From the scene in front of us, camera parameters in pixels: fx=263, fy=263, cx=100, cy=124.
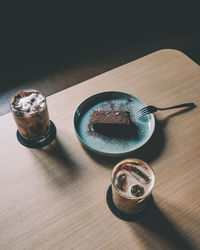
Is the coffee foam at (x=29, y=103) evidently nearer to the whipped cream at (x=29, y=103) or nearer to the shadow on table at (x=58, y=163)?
the whipped cream at (x=29, y=103)

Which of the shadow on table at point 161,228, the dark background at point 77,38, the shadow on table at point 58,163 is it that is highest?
the shadow on table at point 58,163

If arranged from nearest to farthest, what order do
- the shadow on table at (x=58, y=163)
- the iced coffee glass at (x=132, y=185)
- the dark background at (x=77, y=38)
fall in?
the iced coffee glass at (x=132, y=185) → the shadow on table at (x=58, y=163) → the dark background at (x=77, y=38)

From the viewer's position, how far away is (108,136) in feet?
3.23

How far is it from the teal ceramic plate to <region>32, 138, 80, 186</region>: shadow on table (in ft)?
0.27

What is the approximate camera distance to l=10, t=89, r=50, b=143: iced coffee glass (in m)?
0.89

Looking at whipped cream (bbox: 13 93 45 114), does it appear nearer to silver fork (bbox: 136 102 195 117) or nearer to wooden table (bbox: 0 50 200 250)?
wooden table (bbox: 0 50 200 250)

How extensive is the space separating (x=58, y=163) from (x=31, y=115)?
0.63 ft

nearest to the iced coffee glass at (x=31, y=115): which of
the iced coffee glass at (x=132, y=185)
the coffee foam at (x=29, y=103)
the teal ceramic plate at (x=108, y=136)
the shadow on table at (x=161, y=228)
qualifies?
the coffee foam at (x=29, y=103)


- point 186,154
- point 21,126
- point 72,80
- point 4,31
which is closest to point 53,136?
point 21,126

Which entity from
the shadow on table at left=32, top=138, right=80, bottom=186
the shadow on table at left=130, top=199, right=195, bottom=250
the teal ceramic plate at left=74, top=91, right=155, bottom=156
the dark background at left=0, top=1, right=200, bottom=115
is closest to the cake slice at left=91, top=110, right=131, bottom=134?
the teal ceramic plate at left=74, top=91, right=155, bottom=156

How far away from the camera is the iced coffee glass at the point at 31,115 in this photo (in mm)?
893

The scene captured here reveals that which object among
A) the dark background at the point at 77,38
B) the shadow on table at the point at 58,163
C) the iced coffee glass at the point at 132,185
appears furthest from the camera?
the dark background at the point at 77,38

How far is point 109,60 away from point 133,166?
1.77m

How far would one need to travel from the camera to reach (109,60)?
2406 millimetres
